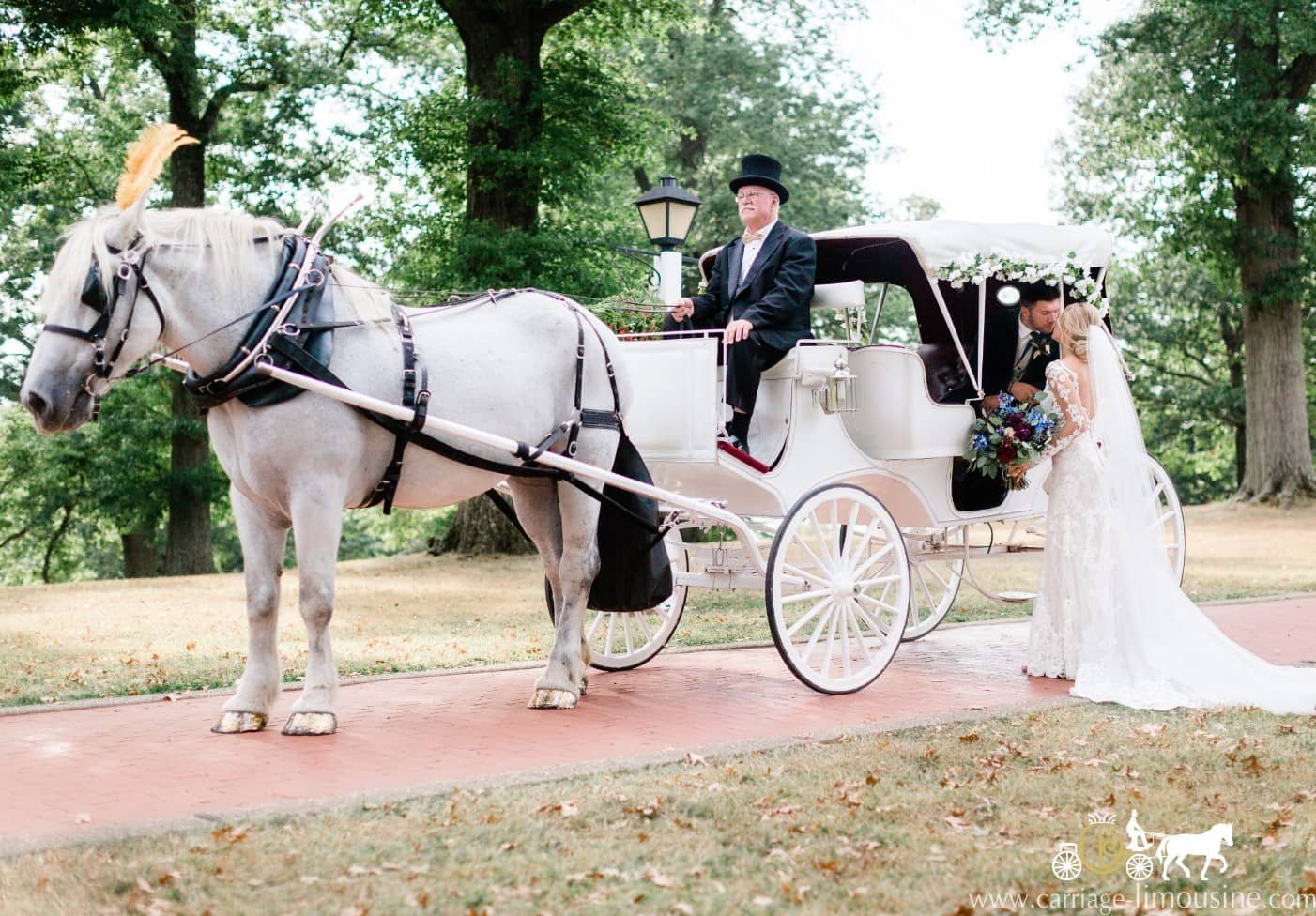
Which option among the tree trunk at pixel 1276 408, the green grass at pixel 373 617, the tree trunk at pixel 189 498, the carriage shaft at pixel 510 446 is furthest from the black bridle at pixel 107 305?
the tree trunk at pixel 1276 408

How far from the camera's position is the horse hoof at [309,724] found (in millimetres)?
6193

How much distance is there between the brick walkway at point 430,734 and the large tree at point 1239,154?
1614cm

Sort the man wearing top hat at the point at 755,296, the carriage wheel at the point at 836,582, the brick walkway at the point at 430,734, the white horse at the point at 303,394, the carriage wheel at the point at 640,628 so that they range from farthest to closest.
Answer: the carriage wheel at the point at 640,628 < the man wearing top hat at the point at 755,296 < the carriage wheel at the point at 836,582 < the white horse at the point at 303,394 < the brick walkway at the point at 430,734

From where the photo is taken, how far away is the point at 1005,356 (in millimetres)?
9266

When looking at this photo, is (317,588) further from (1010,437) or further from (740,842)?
(1010,437)

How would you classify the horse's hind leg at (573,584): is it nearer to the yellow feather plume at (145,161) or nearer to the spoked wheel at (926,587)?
the yellow feather plume at (145,161)

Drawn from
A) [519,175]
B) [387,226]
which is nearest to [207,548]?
[387,226]

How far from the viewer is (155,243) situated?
5883mm

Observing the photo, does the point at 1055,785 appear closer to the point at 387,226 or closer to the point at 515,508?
the point at 515,508

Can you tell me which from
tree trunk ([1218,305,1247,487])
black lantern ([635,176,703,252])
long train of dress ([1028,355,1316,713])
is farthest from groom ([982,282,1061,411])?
tree trunk ([1218,305,1247,487])

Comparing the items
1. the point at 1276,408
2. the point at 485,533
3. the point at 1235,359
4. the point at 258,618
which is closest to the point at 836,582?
the point at 258,618

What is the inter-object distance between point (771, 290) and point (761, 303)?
0.95 feet

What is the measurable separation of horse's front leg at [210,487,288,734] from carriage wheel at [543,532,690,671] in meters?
2.23

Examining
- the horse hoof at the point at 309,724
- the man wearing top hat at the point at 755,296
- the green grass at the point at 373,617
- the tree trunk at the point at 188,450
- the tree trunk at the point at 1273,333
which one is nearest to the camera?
the horse hoof at the point at 309,724
